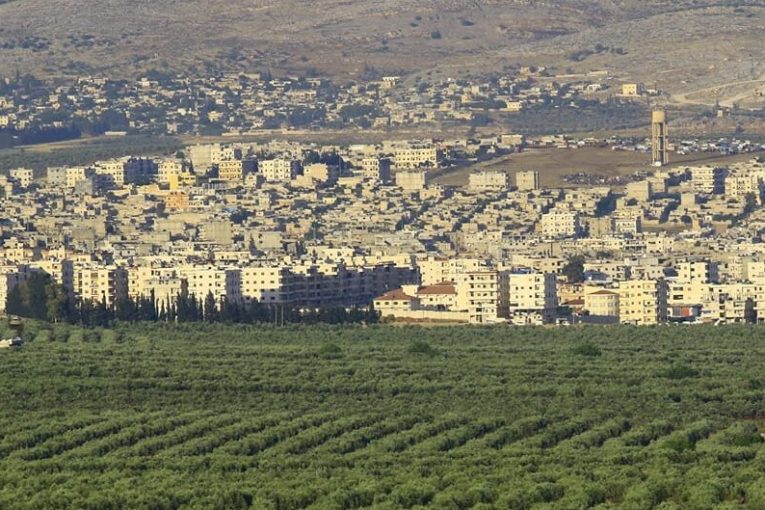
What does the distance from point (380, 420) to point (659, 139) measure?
109211 millimetres

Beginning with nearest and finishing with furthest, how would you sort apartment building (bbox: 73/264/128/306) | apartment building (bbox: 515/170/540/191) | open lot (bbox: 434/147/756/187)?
apartment building (bbox: 73/264/128/306) → apartment building (bbox: 515/170/540/191) → open lot (bbox: 434/147/756/187)

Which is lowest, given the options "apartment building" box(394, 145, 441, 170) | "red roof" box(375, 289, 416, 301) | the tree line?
the tree line

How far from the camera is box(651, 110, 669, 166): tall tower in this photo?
543ft

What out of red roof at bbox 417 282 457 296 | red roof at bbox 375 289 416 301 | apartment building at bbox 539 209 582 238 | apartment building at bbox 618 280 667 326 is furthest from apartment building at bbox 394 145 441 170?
apartment building at bbox 618 280 667 326

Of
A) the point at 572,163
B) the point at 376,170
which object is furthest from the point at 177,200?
the point at 572,163

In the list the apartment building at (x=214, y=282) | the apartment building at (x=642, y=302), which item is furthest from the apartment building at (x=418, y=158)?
the apartment building at (x=642, y=302)

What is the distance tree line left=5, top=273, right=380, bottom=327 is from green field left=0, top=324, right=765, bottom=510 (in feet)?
16.2

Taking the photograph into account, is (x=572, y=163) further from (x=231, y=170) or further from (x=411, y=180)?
(x=231, y=170)

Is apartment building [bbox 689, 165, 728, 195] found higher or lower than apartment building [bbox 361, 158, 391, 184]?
lower

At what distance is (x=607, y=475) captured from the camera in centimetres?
4747

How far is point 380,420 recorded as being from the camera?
58.4 m

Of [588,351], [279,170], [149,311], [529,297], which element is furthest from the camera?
[279,170]

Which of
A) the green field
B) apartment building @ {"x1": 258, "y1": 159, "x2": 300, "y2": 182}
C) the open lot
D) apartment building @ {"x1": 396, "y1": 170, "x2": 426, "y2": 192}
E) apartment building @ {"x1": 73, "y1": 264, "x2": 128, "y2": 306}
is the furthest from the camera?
apartment building @ {"x1": 258, "y1": 159, "x2": 300, "y2": 182}

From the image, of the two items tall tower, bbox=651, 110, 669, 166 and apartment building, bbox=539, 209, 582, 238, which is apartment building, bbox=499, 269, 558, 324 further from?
tall tower, bbox=651, 110, 669, 166
